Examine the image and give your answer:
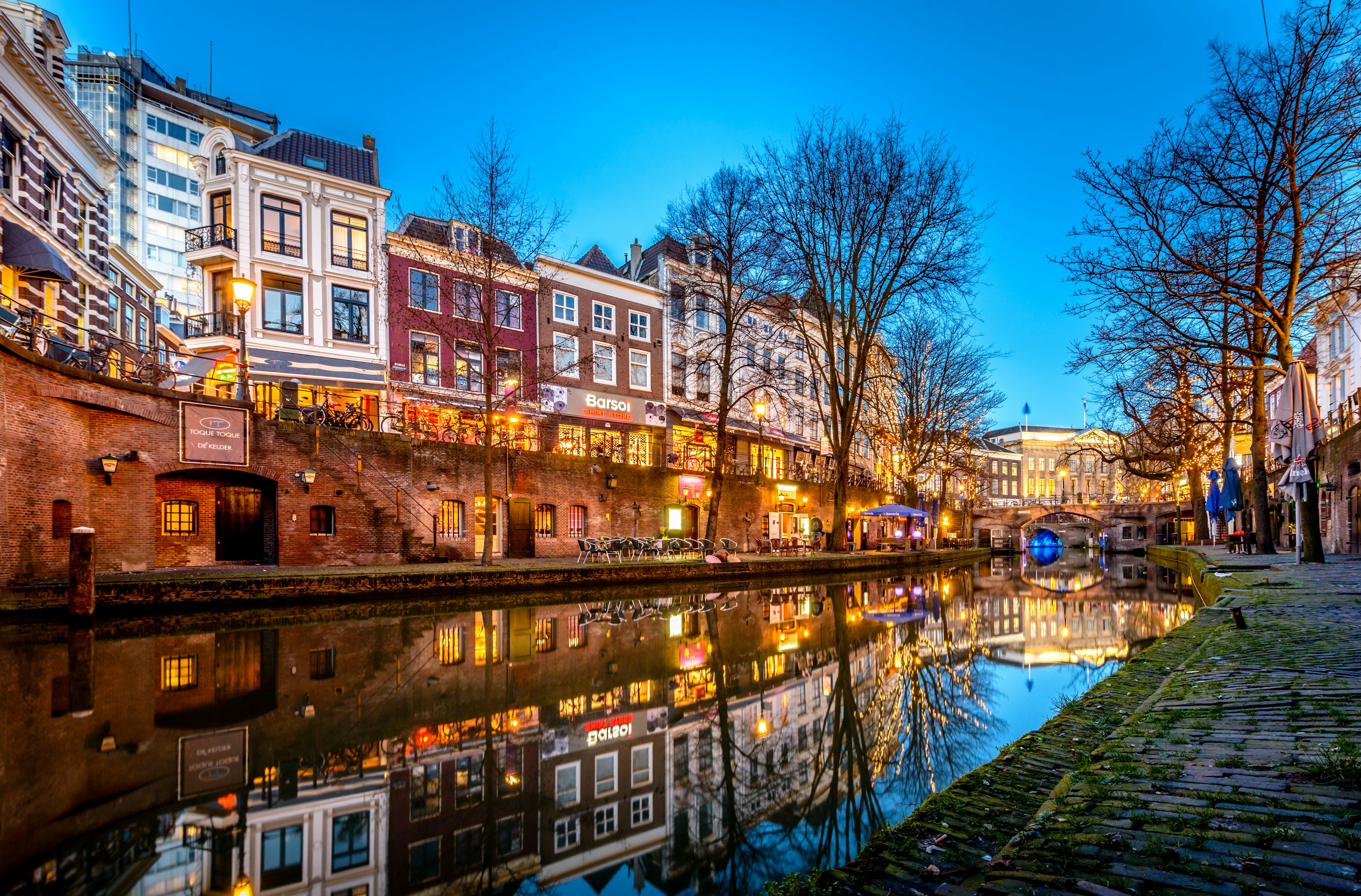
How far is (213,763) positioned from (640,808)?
10.7 feet

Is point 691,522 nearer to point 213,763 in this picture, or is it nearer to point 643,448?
point 643,448

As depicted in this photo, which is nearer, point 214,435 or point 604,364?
point 214,435

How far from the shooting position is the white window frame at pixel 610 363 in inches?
1314

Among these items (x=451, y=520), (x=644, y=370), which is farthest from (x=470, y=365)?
(x=644, y=370)

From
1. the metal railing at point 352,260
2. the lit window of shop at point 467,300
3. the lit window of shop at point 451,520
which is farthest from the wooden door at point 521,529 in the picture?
the metal railing at point 352,260

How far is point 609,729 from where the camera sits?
5.87m

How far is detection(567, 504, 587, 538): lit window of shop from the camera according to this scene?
26.4m

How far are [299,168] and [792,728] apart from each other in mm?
29016

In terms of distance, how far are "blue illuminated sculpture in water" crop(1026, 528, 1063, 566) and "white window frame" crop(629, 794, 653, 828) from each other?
69.9m

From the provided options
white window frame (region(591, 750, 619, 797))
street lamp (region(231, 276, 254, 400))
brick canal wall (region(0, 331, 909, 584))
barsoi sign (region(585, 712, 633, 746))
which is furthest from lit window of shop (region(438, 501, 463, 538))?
white window frame (region(591, 750, 619, 797))

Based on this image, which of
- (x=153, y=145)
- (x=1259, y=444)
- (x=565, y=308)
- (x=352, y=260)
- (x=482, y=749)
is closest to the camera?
(x=482, y=749)

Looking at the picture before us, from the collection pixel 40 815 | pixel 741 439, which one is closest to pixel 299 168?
pixel 741 439

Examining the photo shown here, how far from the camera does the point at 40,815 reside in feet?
13.4

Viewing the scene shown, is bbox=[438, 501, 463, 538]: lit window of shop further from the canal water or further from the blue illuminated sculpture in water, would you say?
the blue illuminated sculpture in water
